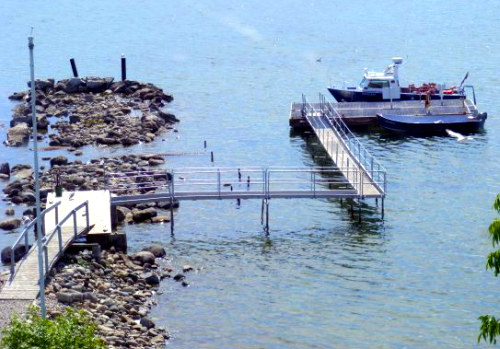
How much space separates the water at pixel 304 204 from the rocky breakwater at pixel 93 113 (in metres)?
1.39

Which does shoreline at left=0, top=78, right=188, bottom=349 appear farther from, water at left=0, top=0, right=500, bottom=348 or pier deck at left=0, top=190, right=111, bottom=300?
water at left=0, top=0, right=500, bottom=348

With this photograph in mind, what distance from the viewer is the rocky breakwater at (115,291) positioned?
30750mm

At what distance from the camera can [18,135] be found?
5972 centimetres

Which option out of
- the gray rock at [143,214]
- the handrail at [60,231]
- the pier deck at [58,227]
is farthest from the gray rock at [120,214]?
the handrail at [60,231]

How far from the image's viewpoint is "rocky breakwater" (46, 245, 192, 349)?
30750 millimetres

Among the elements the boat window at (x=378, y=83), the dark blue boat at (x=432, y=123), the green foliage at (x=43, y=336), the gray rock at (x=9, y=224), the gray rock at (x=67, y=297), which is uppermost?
the boat window at (x=378, y=83)

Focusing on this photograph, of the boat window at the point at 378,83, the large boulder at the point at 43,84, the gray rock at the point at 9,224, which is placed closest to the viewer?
the gray rock at the point at 9,224

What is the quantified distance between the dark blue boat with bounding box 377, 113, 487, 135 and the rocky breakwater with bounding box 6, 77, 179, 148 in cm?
1244

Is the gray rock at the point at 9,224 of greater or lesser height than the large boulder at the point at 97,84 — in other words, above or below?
below

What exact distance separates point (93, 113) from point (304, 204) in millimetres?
22492

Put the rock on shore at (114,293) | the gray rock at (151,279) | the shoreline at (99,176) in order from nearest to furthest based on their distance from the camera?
the rock on shore at (114,293) < the shoreline at (99,176) < the gray rock at (151,279)

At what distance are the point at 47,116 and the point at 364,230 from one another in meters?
28.8

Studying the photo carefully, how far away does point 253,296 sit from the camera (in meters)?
35.5

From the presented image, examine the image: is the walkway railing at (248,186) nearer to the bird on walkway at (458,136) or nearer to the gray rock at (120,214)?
the gray rock at (120,214)
